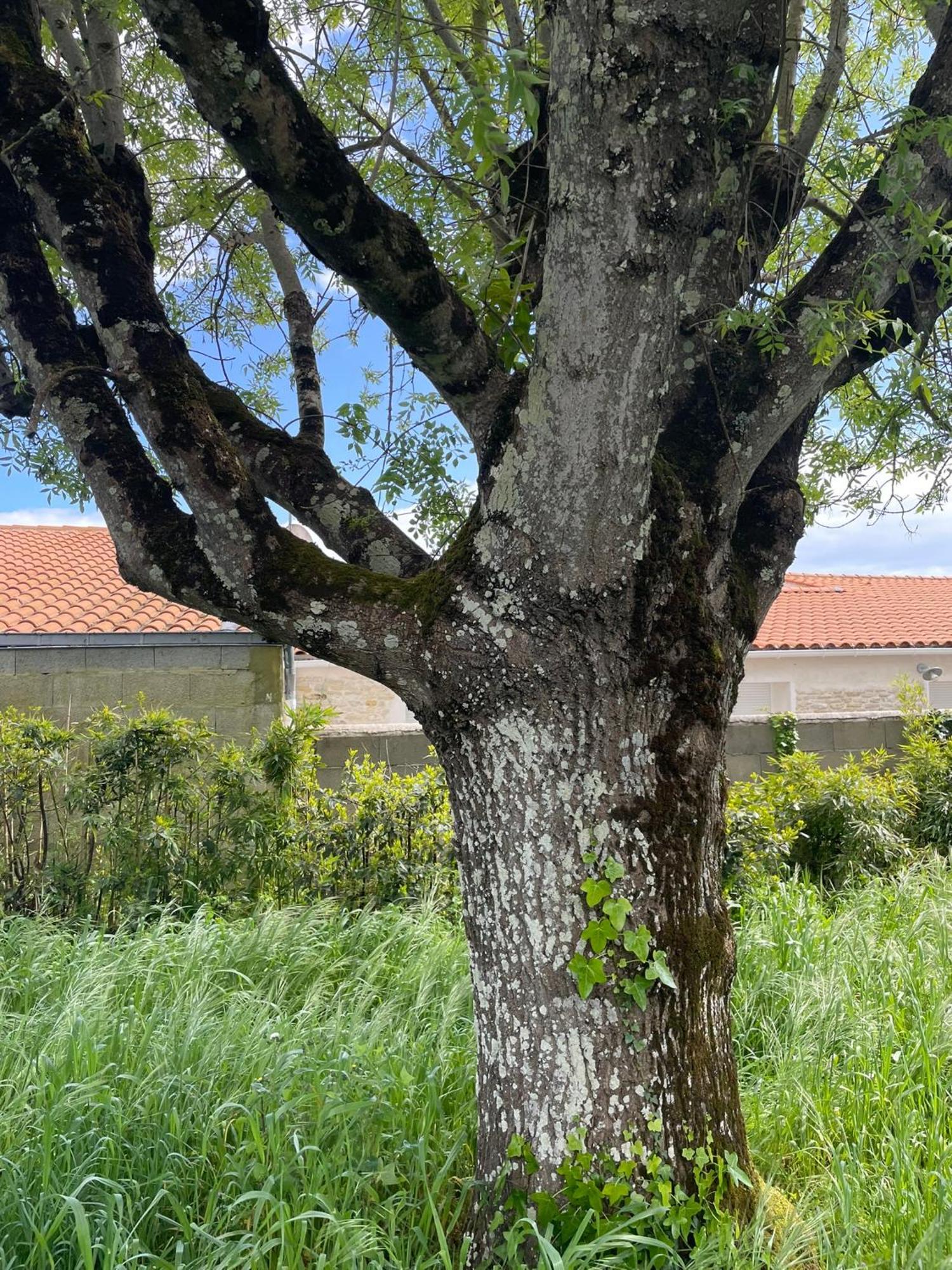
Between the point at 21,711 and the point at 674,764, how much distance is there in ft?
22.0

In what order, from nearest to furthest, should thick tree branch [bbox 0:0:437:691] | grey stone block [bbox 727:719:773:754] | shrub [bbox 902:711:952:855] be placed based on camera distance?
thick tree branch [bbox 0:0:437:691] < shrub [bbox 902:711:952:855] < grey stone block [bbox 727:719:773:754]

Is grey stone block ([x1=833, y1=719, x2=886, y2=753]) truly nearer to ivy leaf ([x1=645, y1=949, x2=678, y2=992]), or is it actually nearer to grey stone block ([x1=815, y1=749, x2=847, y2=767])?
grey stone block ([x1=815, y1=749, x2=847, y2=767])

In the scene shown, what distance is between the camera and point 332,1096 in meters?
2.85

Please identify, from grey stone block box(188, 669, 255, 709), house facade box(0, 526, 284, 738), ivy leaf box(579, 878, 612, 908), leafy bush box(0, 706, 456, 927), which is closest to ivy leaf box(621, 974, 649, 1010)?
ivy leaf box(579, 878, 612, 908)

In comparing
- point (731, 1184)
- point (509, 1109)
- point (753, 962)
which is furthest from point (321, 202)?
point (753, 962)

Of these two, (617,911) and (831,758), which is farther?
(831,758)

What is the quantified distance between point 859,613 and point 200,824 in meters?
14.2

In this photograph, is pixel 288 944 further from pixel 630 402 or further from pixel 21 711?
Result: pixel 21 711

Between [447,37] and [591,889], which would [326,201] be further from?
[591,889]

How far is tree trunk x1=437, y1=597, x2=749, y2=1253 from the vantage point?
236cm

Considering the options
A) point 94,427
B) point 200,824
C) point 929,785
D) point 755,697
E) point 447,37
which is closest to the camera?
point 94,427

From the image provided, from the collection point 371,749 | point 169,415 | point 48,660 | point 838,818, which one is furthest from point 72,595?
point 838,818

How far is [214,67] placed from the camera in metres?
2.35

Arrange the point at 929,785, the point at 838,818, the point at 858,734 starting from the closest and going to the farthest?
the point at 838,818
the point at 929,785
the point at 858,734
